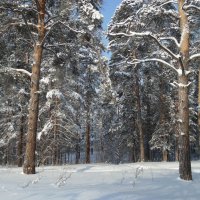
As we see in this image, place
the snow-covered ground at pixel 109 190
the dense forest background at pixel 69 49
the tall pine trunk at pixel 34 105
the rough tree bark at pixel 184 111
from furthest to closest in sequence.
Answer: the tall pine trunk at pixel 34 105 → the dense forest background at pixel 69 49 → the rough tree bark at pixel 184 111 → the snow-covered ground at pixel 109 190

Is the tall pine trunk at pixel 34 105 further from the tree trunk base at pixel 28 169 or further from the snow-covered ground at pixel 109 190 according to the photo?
the snow-covered ground at pixel 109 190

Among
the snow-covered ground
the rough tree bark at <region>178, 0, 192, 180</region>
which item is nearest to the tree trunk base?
the snow-covered ground

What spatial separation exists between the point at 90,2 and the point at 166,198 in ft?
28.8

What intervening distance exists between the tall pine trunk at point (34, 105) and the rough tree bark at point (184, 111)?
16.2ft

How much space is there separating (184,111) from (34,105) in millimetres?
5144

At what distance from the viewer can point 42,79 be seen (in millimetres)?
24078

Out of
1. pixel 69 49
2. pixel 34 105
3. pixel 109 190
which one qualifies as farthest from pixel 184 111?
pixel 69 49

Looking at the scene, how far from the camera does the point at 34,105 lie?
42.0ft

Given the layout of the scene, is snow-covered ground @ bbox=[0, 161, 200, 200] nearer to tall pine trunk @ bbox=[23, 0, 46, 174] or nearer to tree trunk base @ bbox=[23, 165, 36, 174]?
tree trunk base @ bbox=[23, 165, 36, 174]

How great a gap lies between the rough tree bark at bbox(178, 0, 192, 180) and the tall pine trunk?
495 cm

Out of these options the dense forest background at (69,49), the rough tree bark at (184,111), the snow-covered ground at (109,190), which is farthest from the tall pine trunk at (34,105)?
the rough tree bark at (184,111)

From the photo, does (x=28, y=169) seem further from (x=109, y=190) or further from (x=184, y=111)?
(x=184, y=111)

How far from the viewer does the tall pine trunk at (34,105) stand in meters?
12.5

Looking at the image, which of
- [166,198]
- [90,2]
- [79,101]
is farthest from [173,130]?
[166,198]
